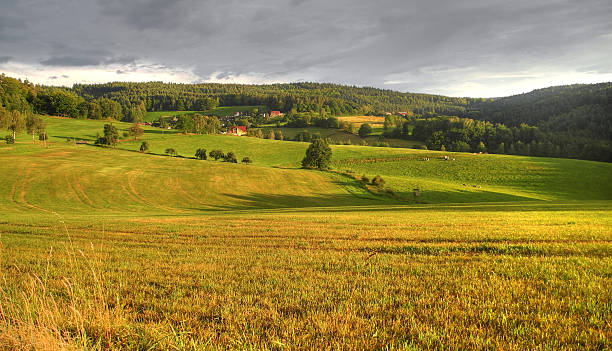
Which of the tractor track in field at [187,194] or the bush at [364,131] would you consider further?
the bush at [364,131]

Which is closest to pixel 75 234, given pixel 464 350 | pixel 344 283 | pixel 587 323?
pixel 344 283

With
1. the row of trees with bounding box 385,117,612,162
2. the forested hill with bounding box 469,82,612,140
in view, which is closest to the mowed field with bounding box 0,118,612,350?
the row of trees with bounding box 385,117,612,162

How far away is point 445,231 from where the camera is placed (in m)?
13.4

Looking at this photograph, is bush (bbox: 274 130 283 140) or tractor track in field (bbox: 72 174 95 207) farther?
bush (bbox: 274 130 283 140)

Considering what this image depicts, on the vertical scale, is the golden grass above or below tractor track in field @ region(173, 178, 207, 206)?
above

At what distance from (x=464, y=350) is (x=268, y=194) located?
5042cm

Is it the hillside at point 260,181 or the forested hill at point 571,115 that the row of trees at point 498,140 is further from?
the hillside at point 260,181

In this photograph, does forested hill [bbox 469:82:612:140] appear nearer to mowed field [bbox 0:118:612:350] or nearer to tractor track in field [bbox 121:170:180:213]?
mowed field [bbox 0:118:612:350]

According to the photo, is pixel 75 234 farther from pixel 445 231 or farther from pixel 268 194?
pixel 268 194

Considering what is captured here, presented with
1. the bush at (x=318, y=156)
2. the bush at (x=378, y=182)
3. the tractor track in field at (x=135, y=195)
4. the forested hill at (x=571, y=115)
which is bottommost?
the tractor track in field at (x=135, y=195)

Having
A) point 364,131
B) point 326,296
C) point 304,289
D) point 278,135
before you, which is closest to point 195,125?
point 278,135

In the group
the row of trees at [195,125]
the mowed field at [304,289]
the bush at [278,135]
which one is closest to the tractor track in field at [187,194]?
the mowed field at [304,289]

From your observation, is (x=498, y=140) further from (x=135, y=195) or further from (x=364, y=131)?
(x=135, y=195)

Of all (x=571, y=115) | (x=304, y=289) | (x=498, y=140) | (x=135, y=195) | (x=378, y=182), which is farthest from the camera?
(x=571, y=115)
